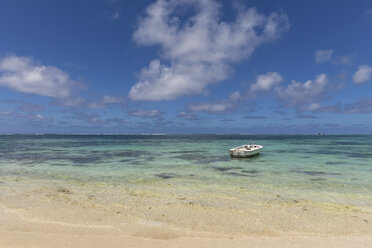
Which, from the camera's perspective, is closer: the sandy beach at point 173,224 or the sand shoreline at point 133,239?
the sand shoreline at point 133,239

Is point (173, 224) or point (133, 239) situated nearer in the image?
point (133, 239)

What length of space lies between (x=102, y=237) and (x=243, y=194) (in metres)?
6.95

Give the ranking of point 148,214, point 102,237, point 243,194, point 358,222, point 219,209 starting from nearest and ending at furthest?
point 102,237, point 358,222, point 148,214, point 219,209, point 243,194

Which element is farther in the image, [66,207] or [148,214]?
[66,207]

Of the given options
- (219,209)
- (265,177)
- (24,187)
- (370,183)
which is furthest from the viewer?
(265,177)

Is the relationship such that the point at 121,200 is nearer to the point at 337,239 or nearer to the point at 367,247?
the point at 337,239

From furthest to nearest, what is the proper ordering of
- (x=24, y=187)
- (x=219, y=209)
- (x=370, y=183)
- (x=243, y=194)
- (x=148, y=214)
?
(x=370, y=183) < (x=24, y=187) < (x=243, y=194) < (x=219, y=209) < (x=148, y=214)

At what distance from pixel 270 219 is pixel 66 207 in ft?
23.9

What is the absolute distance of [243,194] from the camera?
1130cm

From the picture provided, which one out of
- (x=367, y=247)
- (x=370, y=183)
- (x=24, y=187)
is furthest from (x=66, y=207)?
(x=370, y=183)

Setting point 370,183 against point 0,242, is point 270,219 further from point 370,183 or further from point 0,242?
point 370,183

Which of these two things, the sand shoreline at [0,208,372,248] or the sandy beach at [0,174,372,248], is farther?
the sandy beach at [0,174,372,248]

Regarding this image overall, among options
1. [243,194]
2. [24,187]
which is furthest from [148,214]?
[24,187]

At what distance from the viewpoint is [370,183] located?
1391 centimetres
